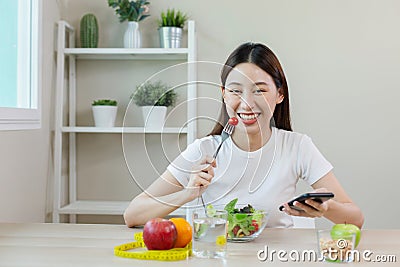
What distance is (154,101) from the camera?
186 cm

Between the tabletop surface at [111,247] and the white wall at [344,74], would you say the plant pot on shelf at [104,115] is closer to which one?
the white wall at [344,74]

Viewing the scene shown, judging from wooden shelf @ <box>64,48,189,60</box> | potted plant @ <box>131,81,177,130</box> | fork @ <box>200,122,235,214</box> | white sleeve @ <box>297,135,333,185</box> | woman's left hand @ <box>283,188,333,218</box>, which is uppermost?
wooden shelf @ <box>64,48,189,60</box>

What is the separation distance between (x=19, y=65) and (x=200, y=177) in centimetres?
125

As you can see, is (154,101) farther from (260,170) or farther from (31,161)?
(31,161)

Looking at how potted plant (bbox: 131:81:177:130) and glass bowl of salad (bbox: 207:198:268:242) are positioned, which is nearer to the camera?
glass bowl of salad (bbox: 207:198:268:242)

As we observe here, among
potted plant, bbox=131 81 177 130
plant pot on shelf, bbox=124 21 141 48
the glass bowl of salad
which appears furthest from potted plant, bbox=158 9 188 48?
the glass bowl of salad

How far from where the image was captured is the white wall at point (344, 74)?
308 centimetres

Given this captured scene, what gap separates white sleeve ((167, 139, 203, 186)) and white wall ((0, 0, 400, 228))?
1292 mm

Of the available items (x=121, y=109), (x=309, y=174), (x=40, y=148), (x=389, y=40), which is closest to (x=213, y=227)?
(x=309, y=174)

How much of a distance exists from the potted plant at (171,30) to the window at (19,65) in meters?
0.65

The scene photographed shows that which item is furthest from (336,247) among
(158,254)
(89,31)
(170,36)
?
(89,31)

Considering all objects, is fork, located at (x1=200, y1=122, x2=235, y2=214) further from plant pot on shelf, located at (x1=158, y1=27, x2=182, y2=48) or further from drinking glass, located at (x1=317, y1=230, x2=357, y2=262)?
plant pot on shelf, located at (x1=158, y1=27, x2=182, y2=48)

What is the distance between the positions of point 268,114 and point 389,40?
57.1 inches

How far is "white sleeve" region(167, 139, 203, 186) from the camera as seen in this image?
192 cm
